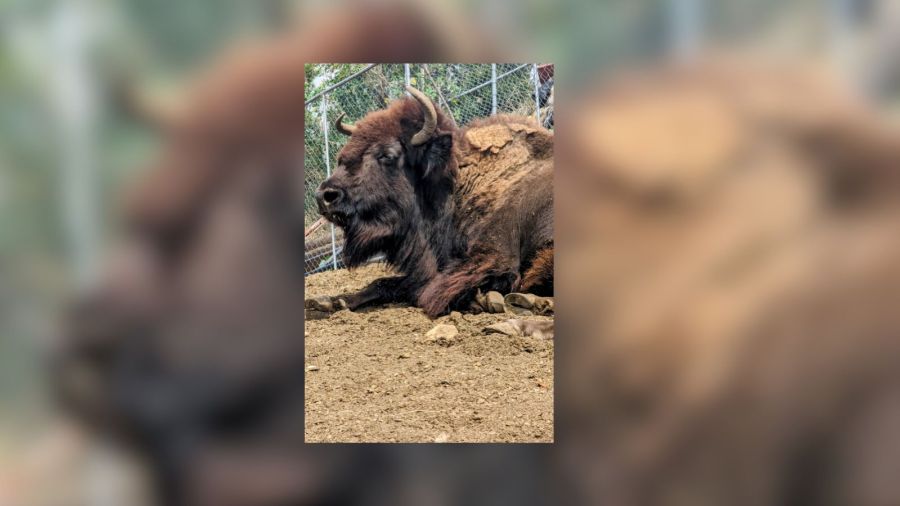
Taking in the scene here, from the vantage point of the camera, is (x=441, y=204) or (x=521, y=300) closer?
(x=521, y=300)

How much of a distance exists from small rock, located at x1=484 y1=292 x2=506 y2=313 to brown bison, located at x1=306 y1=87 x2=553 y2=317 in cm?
3

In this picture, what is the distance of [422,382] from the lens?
2227 mm

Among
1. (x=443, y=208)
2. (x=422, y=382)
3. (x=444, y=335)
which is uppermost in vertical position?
(x=443, y=208)

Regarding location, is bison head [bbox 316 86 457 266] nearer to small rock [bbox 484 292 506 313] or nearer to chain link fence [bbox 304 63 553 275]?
chain link fence [bbox 304 63 553 275]

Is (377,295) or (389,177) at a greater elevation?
(389,177)
